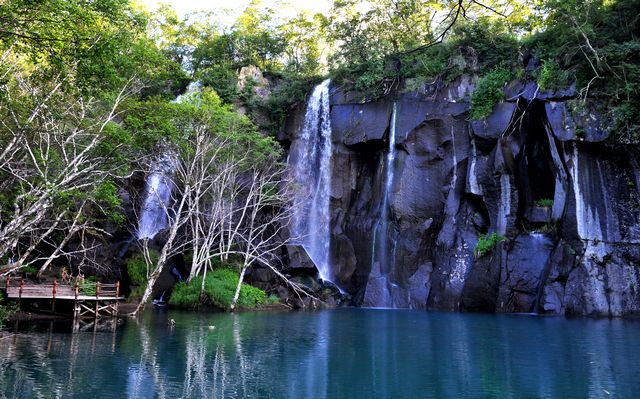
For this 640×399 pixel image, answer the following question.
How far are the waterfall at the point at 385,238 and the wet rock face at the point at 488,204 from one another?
0.33 ft

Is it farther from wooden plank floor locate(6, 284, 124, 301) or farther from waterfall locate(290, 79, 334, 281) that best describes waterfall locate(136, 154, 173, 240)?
wooden plank floor locate(6, 284, 124, 301)

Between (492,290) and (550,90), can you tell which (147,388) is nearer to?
(492,290)

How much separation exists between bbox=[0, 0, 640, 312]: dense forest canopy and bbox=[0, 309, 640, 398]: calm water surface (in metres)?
3.73

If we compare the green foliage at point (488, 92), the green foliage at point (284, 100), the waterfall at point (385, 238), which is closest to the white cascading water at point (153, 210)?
the green foliage at point (284, 100)

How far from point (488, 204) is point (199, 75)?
67.9 feet

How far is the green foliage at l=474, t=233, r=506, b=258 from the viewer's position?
25.5 metres

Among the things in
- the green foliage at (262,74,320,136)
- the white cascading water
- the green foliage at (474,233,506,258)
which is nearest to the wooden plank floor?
the white cascading water

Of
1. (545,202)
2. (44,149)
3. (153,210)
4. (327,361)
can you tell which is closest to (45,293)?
(44,149)

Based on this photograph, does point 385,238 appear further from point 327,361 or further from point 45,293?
point 327,361

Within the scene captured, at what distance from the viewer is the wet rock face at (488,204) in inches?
910

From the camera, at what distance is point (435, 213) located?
29.2 meters

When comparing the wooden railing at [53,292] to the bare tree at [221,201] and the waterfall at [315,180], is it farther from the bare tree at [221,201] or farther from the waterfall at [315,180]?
the waterfall at [315,180]

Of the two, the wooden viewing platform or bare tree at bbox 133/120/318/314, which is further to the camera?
bare tree at bbox 133/120/318/314

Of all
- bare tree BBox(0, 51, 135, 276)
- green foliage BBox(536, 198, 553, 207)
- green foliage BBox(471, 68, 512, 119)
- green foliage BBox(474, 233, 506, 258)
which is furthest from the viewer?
green foliage BBox(471, 68, 512, 119)
